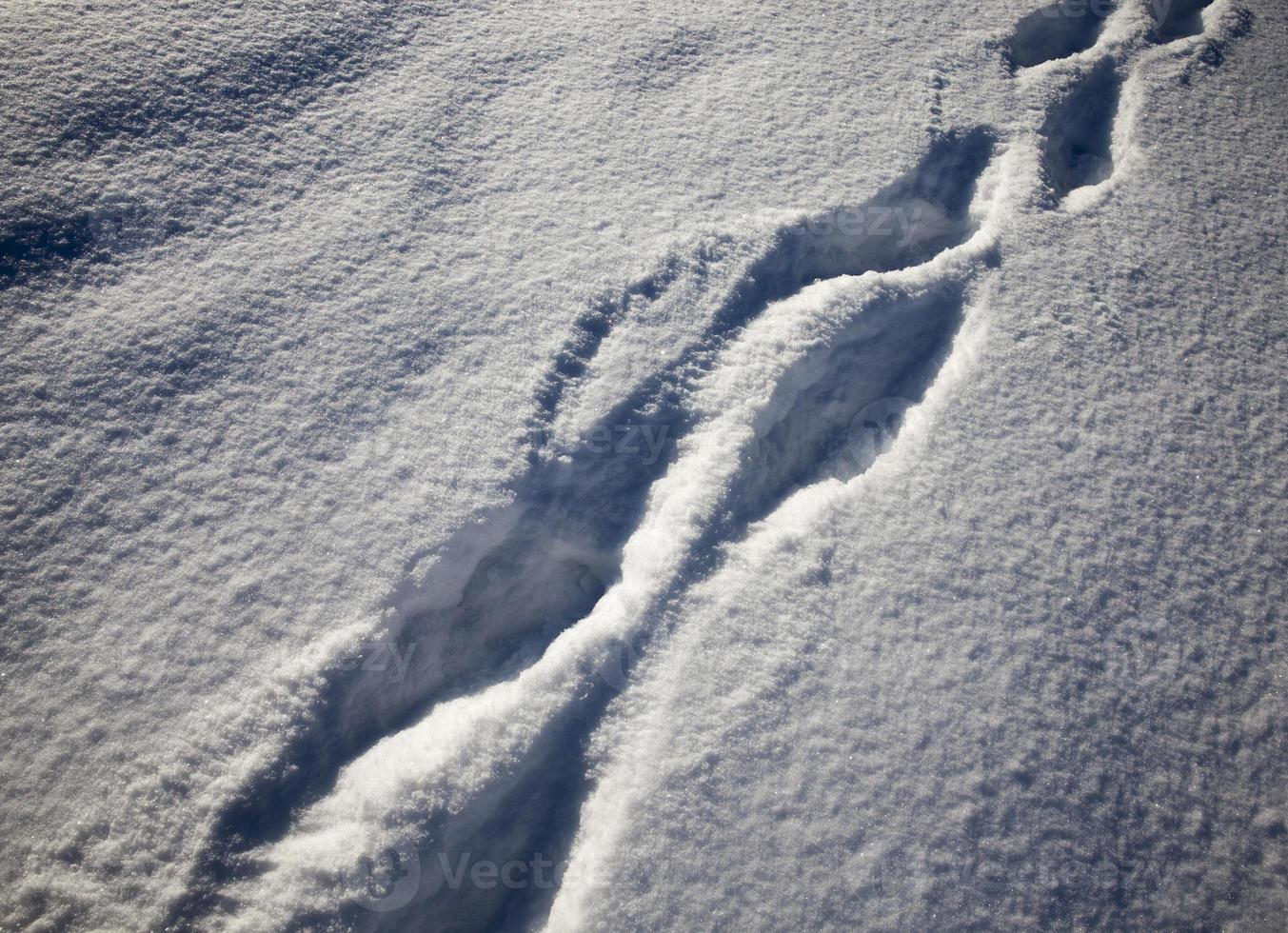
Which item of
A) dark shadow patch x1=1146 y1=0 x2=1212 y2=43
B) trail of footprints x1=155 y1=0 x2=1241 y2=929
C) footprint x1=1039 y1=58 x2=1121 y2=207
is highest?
dark shadow patch x1=1146 y1=0 x2=1212 y2=43

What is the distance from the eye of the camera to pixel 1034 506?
0.80m

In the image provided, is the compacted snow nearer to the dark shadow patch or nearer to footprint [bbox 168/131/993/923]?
footprint [bbox 168/131/993/923]

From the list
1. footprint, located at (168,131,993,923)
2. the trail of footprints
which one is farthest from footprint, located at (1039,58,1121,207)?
footprint, located at (168,131,993,923)

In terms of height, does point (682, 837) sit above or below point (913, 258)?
below

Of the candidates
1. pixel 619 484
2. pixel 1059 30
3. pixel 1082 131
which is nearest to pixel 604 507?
pixel 619 484

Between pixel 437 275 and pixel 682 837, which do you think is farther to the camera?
pixel 437 275

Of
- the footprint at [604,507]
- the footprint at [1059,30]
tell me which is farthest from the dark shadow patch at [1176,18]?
the footprint at [604,507]

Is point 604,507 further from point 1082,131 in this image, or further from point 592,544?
point 1082,131

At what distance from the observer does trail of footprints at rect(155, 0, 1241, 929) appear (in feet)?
2.13

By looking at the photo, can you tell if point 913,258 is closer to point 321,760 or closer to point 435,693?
point 435,693

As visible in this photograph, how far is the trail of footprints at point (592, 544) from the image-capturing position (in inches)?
25.5

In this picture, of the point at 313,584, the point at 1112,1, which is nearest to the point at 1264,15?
the point at 1112,1

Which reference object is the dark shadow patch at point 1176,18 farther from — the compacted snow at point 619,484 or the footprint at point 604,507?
the footprint at point 604,507

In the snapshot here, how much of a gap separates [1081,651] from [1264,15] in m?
1.31
